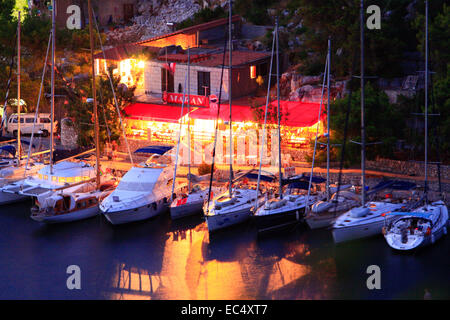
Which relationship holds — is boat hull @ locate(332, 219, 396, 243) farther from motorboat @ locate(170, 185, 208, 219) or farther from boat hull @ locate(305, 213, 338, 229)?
motorboat @ locate(170, 185, 208, 219)

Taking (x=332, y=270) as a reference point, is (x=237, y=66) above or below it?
above

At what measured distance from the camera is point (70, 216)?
131 ft

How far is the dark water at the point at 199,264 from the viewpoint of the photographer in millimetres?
32031

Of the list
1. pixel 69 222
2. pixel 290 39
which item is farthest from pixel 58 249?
pixel 290 39

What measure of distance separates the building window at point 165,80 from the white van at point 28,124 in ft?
29.9

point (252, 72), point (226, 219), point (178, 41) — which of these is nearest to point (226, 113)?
point (252, 72)

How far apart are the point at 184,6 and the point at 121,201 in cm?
4942

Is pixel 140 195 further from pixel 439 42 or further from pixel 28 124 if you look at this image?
pixel 439 42

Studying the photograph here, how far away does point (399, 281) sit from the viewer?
32250mm

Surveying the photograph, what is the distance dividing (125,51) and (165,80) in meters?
4.79

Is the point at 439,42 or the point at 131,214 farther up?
the point at 439,42

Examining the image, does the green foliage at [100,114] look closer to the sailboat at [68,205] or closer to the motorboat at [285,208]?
the sailboat at [68,205]

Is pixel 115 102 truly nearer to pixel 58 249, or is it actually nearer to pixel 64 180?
pixel 64 180

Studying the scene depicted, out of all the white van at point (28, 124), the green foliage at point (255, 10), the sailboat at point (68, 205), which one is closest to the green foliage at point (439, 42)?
the sailboat at point (68, 205)
